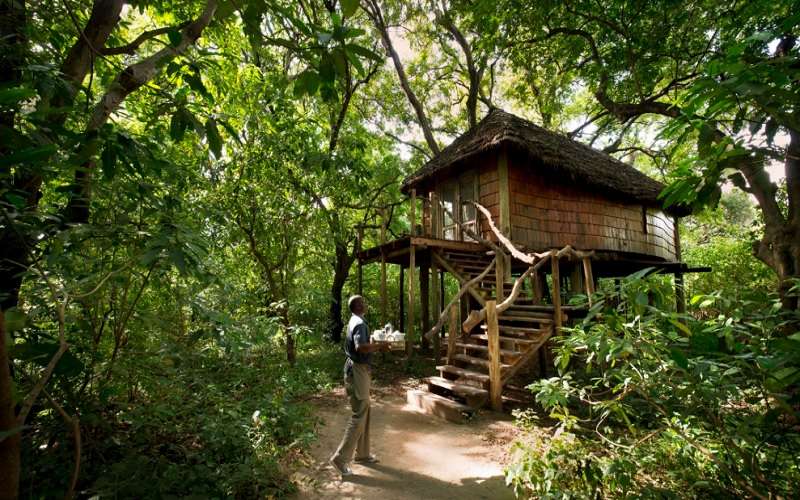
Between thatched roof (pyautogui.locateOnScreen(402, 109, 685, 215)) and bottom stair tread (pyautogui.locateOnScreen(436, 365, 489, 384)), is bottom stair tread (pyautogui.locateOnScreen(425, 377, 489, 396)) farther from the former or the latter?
thatched roof (pyautogui.locateOnScreen(402, 109, 685, 215))

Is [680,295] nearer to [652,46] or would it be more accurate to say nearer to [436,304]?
[652,46]

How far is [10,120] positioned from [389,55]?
1370 centimetres

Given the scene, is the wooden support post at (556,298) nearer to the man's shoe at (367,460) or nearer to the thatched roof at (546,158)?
the thatched roof at (546,158)

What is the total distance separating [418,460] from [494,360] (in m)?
2.08

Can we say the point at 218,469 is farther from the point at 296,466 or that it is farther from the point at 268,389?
the point at 268,389

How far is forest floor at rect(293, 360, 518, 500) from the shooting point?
Answer: 3.68 meters

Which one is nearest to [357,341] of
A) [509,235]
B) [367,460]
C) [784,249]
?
[367,460]

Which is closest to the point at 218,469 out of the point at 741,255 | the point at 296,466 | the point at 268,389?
the point at 296,466

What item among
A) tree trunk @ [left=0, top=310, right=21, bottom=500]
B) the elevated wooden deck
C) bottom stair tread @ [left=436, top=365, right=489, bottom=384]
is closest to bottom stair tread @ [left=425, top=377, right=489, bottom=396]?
bottom stair tread @ [left=436, top=365, right=489, bottom=384]

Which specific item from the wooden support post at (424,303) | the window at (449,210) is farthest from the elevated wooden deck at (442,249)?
the window at (449,210)

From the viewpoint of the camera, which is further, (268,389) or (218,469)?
(268,389)

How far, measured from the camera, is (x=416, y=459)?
175 inches

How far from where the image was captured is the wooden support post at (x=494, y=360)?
595 cm

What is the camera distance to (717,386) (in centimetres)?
253
